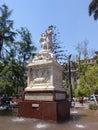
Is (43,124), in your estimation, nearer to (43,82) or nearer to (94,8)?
(43,82)

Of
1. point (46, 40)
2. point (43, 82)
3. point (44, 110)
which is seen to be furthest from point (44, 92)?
point (46, 40)

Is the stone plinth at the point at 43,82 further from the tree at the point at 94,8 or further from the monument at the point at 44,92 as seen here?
the tree at the point at 94,8

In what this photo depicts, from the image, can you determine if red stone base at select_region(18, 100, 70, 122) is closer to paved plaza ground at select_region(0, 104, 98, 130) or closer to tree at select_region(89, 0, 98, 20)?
paved plaza ground at select_region(0, 104, 98, 130)

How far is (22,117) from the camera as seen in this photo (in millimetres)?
13594

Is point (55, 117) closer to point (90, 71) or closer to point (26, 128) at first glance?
point (26, 128)

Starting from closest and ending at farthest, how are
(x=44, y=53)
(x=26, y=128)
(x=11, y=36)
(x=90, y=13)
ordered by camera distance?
(x=26, y=128), (x=44, y=53), (x=11, y=36), (x=90, y=13)

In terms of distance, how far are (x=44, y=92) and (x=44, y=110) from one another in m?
1.14

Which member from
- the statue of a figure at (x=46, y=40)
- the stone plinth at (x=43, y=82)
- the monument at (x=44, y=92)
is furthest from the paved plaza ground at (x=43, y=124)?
the statue of a figure at (x=46, y=40)

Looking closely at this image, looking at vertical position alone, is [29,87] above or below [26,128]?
above

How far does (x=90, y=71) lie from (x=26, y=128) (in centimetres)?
3146

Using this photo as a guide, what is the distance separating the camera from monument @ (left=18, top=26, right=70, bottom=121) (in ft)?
41.8

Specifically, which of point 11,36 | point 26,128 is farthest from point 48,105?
point 11,36

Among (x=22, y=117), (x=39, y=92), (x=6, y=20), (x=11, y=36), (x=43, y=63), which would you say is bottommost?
(x=22, y=117)

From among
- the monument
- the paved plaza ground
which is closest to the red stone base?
the monument
